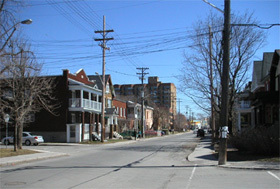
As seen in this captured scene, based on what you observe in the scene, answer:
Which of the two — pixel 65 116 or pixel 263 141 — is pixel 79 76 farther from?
pixel 263 141

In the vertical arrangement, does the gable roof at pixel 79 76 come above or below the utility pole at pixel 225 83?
above

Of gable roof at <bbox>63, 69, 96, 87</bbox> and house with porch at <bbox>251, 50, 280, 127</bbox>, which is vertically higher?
gable roof at <bbox>63, 69, 96, 87</bbox>

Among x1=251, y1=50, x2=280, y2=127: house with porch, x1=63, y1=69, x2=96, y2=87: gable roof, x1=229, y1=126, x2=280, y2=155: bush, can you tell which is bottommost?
x1=229, y1=126, x2=280, y2=155: bush

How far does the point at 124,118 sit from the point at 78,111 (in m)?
25.1

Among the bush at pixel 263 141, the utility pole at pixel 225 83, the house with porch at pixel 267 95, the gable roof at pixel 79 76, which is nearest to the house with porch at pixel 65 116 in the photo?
the gable roof at pixel 79 76

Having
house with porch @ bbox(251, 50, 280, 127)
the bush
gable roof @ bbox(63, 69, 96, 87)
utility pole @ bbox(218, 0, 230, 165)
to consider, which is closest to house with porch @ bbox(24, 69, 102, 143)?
gable roof @ bbox(63, 69, 96, 87)

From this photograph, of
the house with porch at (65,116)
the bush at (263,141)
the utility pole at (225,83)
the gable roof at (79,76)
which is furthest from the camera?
the gable roof at (79,76)

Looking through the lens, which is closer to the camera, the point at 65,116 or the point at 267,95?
the point at 267,95

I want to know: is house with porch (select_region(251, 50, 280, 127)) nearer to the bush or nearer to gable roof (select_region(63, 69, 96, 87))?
the bush

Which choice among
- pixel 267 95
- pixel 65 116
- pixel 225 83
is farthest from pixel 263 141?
pixel 65 116


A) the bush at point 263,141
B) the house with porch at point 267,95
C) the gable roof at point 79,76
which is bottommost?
the bush at point 263,141

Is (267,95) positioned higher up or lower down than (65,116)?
higher up

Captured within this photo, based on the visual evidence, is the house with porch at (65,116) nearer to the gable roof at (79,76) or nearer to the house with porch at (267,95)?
the gable roof at (79,76)

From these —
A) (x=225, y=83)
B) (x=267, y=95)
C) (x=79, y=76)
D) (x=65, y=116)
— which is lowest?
(x=65, y=116)
